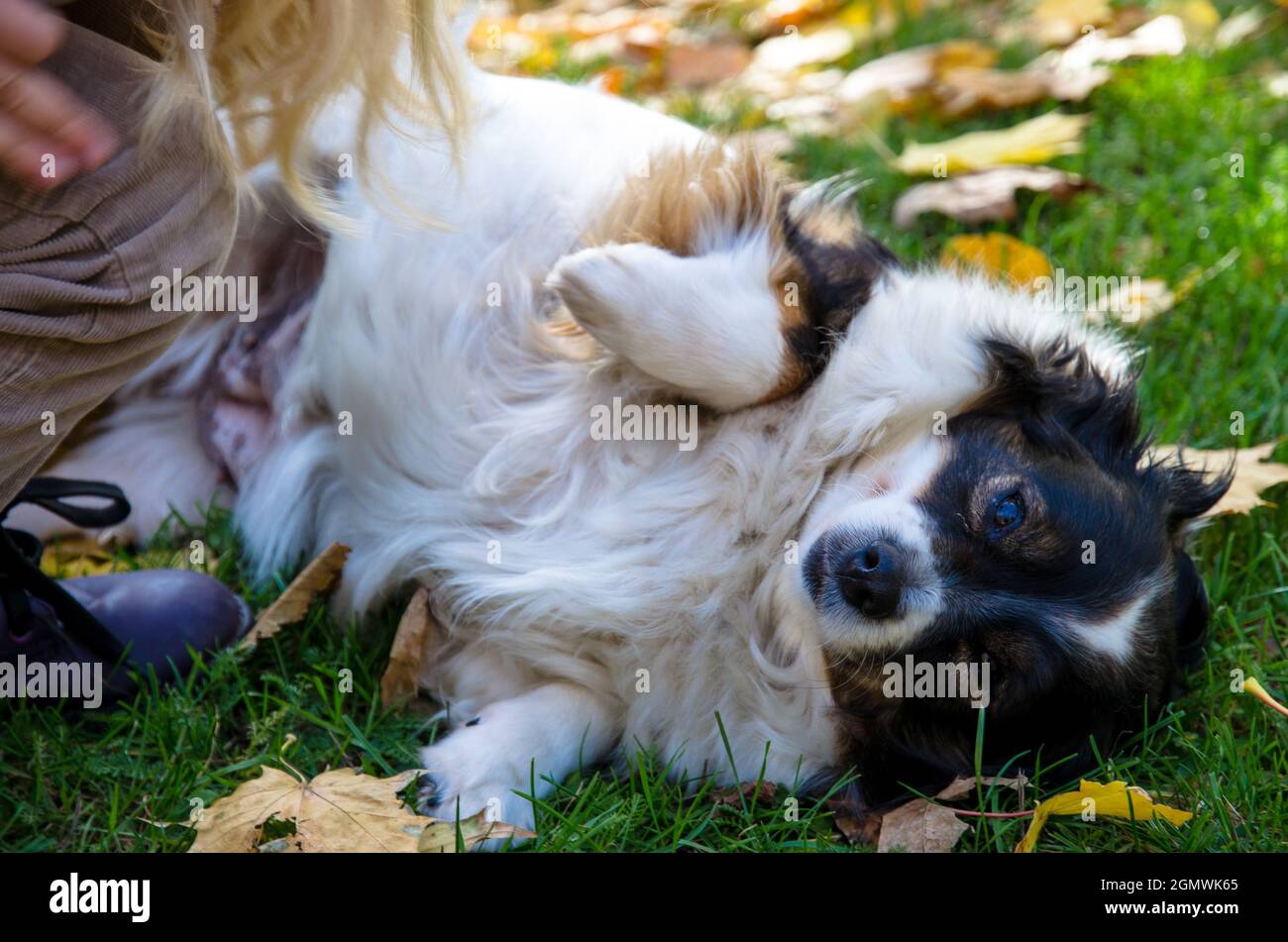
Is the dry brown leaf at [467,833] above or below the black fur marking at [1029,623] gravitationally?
below

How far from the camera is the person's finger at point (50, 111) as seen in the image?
6.20 ft

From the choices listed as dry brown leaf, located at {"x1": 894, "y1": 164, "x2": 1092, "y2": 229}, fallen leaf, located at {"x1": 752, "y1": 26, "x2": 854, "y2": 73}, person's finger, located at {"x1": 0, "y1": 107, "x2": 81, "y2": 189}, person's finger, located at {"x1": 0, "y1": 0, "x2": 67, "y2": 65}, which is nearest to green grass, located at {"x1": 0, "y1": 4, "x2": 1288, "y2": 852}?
dry brown leaf, located at {"x1": 894, "y1": 164, "x2": 1092, "y2": 229}

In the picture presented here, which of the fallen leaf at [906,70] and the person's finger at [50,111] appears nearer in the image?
the person's finger at [50,111]

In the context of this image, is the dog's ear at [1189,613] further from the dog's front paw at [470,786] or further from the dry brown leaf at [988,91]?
the dry brown leaf at [988,91]

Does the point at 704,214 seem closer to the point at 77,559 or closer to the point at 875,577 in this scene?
the point at 875,577

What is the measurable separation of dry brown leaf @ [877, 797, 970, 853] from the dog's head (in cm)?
17

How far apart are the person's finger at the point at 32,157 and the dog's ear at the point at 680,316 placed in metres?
1.12

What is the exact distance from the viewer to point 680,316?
9.22 ft

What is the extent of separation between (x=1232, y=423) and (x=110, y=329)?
303 centimetres

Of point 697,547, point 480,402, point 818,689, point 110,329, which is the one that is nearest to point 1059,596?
point 818,689

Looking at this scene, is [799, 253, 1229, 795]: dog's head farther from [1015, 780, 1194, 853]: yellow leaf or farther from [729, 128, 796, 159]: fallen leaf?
[729, 128, 796, 159]: fallen leaf

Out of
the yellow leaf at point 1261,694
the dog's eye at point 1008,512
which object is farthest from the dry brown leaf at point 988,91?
the yellow leaf at point 1261,694

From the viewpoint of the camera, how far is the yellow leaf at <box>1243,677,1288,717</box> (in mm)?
2664

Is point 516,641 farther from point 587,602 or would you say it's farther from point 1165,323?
point 1165,323
